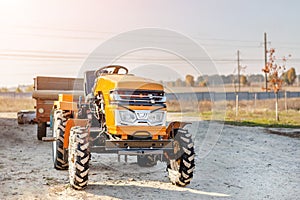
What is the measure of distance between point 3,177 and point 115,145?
2420mm

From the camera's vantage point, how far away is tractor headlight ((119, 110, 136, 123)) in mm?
5941

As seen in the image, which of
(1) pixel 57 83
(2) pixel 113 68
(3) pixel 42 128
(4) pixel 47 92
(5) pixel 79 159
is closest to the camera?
(5) pixel 79 159

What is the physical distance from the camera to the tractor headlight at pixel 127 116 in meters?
5.94

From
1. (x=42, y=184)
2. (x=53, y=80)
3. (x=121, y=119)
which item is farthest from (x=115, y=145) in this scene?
(x=53, y=80)

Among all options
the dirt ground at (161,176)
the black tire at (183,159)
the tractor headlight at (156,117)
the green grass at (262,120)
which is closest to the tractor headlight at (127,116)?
the tractor headlight at (156,117)

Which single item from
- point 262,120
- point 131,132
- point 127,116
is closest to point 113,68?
point 127,116

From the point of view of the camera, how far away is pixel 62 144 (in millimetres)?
7195

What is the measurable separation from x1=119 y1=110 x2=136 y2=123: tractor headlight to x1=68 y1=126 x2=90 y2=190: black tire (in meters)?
0.62

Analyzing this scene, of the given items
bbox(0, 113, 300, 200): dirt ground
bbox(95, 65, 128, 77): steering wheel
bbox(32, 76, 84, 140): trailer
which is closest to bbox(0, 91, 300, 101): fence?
bbox(95, 65, 128, 77): steering wheel

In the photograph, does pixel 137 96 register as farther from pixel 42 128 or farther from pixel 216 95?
pixel 216 95

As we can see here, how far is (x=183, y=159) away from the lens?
615 cm

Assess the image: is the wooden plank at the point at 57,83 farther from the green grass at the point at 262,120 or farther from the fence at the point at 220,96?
the green grass at the point at 262,120

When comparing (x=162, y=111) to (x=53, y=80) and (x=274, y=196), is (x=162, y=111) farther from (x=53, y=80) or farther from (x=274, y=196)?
(x=53, y=80)

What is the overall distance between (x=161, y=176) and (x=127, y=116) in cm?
168
